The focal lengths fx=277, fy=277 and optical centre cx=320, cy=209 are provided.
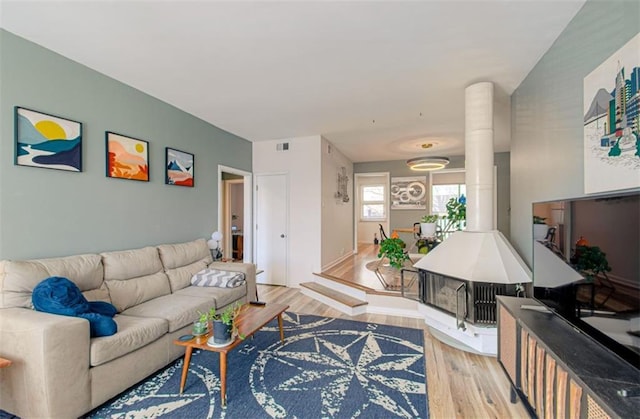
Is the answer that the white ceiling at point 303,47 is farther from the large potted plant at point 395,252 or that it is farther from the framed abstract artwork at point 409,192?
the framed abstract artwork at point 409,192

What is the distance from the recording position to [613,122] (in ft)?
4.98

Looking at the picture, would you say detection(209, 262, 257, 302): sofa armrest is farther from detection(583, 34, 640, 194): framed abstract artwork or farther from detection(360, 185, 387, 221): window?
detection(360, 185, 387, 221): window

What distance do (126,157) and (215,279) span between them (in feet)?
5.44

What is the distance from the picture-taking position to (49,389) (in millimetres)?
1619

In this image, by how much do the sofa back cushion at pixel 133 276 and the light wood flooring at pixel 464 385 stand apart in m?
2.71

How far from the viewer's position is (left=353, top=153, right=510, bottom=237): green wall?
6406 millimetres

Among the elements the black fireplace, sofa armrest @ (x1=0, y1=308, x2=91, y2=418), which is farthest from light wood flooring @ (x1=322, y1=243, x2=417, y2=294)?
sofa armrest @ (x1=0, y1=308, x2=91, y2=418)

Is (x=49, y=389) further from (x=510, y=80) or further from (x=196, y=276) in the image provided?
(x=510, y=80)

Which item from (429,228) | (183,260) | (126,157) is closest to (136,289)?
(183,260)

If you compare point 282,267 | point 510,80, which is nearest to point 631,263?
point 510,80

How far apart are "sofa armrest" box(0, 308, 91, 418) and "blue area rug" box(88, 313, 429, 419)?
0.28m

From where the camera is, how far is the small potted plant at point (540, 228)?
6.08ft

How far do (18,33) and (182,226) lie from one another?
90.9 inches

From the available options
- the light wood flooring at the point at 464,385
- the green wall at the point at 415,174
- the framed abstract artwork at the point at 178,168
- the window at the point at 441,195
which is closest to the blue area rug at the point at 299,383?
the light wood flooring at the point at 464,385
